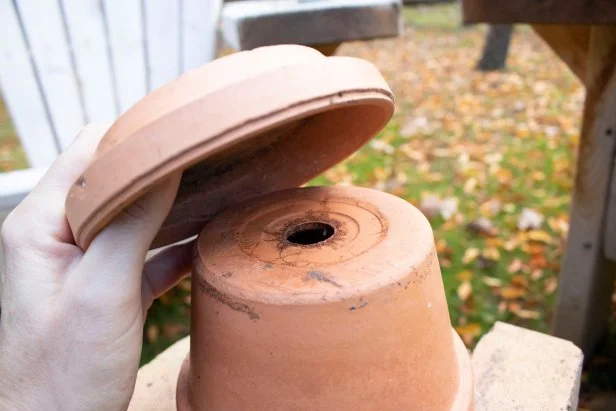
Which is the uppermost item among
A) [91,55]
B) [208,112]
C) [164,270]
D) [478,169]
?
[208,112]

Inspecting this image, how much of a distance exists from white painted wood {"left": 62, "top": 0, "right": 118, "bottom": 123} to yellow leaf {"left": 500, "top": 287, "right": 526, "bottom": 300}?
5.59 feet

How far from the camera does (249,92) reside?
736 millimetres

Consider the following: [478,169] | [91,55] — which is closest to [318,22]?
[91,55]

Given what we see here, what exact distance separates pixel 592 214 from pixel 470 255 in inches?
32.7

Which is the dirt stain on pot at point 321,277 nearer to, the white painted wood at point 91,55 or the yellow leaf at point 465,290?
the white painted wood at point 91,55

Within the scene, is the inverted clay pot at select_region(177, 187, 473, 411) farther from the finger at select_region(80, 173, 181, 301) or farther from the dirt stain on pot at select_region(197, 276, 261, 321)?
the finger at select_region(80, 173, 181, 301)

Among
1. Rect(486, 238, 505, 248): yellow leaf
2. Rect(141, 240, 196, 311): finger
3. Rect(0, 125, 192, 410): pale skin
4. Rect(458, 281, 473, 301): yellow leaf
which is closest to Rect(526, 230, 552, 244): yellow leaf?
Rect(486, 238, 505, 248): yellow leaf

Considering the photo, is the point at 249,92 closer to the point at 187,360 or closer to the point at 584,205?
the point at 187,360

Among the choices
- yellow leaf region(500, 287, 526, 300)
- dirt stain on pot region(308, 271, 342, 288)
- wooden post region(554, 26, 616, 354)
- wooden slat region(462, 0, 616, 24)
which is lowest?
yellow leaf region(500, 287, 526, 300)

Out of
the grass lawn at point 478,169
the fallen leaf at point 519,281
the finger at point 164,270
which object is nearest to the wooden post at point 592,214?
the grass lawn at point 478,169

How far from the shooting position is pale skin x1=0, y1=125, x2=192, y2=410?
89 centimetres

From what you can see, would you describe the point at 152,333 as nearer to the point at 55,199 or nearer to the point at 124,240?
the point at 55,199

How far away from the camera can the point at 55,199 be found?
3.26ft

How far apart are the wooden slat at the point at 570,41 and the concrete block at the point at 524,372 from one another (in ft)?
3.23
